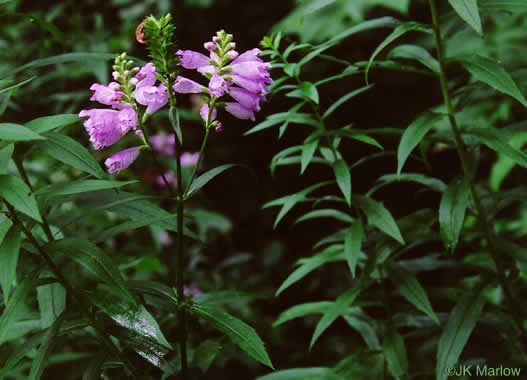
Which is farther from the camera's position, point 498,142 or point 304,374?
point 304,374

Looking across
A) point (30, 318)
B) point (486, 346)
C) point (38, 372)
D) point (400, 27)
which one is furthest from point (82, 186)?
point (486, 346)

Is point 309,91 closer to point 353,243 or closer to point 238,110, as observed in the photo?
point 238,110

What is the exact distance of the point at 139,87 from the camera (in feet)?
3.41

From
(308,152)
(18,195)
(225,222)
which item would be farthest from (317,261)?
(225,222)

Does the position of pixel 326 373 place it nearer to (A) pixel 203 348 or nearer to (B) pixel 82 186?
(A) pixel 203 348

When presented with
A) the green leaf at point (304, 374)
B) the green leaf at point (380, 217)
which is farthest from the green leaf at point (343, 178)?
the green leaf at point (304, 374)

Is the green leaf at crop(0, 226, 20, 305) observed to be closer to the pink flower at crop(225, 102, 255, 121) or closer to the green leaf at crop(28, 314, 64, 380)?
the green leaf at crop(28, 314, 64, 380)

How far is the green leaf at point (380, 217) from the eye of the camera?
4.43ft

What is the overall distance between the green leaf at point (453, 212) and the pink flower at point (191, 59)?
2.43 ft

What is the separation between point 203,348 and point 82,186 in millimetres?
665

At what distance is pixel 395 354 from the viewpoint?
58.9 inches

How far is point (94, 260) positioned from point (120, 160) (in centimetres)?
23

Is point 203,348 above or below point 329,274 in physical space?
above

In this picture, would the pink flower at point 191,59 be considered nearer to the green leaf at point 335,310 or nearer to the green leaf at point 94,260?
the green leaf at point 94,260
